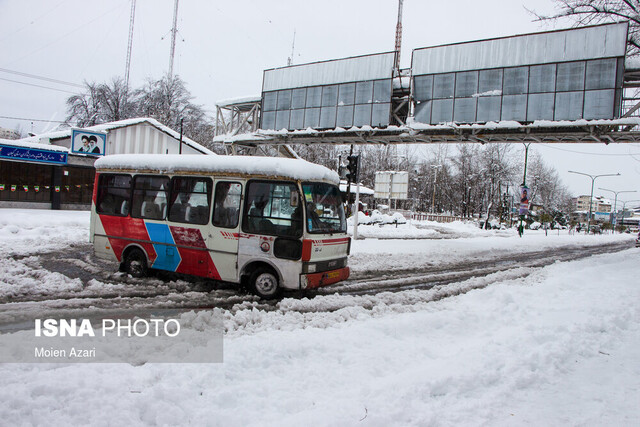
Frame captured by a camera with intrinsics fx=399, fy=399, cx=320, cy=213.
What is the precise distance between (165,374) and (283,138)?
74.6ft

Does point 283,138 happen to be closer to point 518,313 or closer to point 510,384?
point 518,313

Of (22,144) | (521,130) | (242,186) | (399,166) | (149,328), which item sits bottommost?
(149,328)

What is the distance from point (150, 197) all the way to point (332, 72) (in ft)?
55.3

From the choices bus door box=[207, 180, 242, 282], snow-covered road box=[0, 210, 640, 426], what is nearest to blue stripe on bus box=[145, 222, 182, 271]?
snow-covered road box=[0, 210, 640, 426]

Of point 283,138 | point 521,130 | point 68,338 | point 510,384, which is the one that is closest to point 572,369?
point 510,384

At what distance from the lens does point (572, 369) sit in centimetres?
452

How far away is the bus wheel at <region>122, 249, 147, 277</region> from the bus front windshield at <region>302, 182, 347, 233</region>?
13.3ft

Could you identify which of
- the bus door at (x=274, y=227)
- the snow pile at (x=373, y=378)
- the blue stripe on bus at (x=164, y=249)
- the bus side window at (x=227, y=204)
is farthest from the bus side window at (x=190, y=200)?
the snow pile at (x=373, y=378)

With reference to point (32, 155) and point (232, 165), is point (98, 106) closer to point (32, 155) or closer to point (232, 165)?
point (32, 155)

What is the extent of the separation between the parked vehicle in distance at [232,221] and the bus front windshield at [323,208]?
0.02m

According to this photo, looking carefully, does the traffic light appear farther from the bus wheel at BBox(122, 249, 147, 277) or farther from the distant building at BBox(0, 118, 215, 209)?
the distant building at BBox(0, 118, 215, 209)

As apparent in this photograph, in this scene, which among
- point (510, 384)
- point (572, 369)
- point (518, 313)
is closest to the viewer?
point (510, 384)

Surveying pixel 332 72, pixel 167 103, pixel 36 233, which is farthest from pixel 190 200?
pixel 167 103

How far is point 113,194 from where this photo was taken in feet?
31.1
